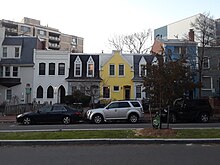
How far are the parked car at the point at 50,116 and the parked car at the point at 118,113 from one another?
50.7 inches

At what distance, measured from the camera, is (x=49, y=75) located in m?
42.9

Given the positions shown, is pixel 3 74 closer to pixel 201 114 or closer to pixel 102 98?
pixel 102 98

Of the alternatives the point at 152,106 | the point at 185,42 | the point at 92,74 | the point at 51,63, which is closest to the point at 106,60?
the point at 92,74

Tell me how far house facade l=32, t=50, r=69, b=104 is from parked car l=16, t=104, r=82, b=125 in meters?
19.2

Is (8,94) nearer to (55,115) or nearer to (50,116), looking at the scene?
(50,116)

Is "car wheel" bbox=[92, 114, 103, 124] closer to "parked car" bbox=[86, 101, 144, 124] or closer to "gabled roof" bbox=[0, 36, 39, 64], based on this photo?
"parked car" bbox=[86, 101, 144, 124]

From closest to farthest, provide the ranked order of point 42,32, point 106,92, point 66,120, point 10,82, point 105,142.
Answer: point 105,142, point 66,120, point 10,82, point 106,92, point 42,32

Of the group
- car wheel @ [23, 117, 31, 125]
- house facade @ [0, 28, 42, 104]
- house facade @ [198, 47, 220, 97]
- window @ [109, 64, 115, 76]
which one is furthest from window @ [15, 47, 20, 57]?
house facade @ [198, 47, 220, 97]

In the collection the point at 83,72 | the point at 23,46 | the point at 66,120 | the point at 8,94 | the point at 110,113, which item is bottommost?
the point at 66,120

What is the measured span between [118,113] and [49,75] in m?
22.0

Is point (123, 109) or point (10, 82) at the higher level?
point (10, 82)

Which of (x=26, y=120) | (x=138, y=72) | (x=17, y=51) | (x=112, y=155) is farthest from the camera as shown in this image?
(x=17, y=51)

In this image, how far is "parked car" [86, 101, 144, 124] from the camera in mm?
22922

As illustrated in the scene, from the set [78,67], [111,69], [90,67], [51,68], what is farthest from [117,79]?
[51,68]
